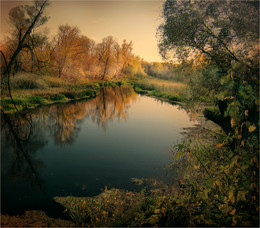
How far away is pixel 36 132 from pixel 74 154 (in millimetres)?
3760

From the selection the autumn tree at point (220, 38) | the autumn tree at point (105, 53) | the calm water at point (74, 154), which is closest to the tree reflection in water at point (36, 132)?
the calm water at point (74, 154)

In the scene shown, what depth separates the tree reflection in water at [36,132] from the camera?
281 inches

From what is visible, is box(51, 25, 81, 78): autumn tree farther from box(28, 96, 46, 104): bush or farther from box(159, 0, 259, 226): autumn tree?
box(159, 0, 259, 226): autumn tree

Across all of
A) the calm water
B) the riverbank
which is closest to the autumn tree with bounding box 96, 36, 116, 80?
the riverbank

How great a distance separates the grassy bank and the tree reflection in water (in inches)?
45.4

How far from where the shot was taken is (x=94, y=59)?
44.0 m

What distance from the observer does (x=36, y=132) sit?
434 inches

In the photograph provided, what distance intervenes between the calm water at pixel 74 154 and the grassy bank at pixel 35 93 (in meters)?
1.61

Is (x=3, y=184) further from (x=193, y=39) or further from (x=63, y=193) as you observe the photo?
(x=193, y=39)

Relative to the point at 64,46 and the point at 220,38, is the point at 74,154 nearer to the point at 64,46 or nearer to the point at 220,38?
the point at 220,38

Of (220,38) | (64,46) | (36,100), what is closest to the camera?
(220,38)

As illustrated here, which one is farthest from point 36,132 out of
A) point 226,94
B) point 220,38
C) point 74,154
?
point 220,38

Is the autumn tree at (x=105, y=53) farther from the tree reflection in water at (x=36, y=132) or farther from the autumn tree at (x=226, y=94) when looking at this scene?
the autumn tree at (x=226, y=94)

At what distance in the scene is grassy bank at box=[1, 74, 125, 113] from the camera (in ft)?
47.8
